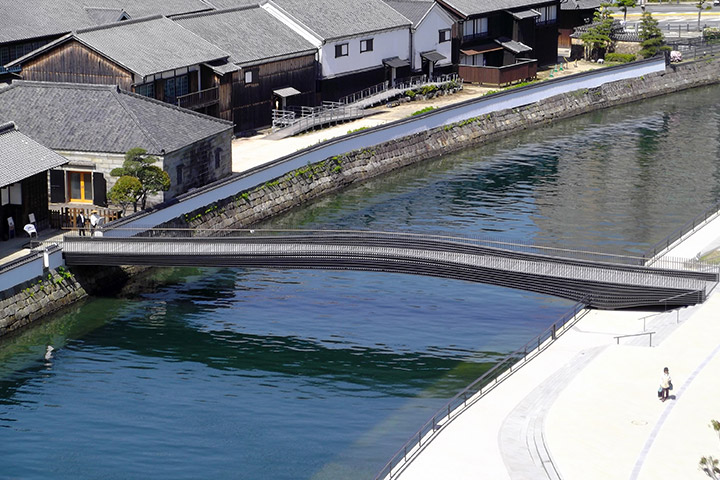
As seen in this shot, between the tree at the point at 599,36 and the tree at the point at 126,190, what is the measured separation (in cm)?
7249

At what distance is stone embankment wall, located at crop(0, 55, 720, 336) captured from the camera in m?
60.2

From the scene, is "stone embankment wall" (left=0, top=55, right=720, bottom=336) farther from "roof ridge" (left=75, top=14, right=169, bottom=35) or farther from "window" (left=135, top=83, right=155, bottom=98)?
"roof ridge" (left=75, top=14, right=169, bottom=35)

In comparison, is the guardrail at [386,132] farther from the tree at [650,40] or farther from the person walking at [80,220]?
the tree at [650,40]

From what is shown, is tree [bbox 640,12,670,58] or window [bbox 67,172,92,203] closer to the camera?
window [bbox 67,172,92,203]

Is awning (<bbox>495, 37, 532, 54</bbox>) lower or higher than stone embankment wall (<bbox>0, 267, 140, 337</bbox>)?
higher

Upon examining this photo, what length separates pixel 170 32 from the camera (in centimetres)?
8769

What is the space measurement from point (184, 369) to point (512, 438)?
730 inches

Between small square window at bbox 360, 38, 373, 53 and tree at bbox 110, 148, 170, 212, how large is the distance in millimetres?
39584

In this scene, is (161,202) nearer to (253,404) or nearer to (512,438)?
(253,404)

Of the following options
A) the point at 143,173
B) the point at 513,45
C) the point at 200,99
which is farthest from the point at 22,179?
the point at 513,45

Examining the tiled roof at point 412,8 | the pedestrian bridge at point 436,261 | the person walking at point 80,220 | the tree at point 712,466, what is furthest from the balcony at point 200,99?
the tree at point 712,466

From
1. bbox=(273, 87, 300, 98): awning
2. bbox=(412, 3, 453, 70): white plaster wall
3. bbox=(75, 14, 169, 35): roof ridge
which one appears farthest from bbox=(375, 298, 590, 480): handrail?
bbox=(412, 3, 453, 70): white plaster wall

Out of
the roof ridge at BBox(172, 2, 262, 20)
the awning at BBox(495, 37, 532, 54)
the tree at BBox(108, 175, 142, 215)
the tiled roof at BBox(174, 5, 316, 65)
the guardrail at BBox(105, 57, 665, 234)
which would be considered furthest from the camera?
the awning at BBox(495, 37, 532, 54)

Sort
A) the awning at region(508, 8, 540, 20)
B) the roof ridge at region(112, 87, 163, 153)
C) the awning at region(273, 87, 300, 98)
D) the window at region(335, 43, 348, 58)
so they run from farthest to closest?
the awning at region(508, 8, 540, 20) → the window at region(335, 43, 348, 58) → the awning at region(273, 87, 300, 98) → the roof ridge at region(112, 87, 163, 153)
